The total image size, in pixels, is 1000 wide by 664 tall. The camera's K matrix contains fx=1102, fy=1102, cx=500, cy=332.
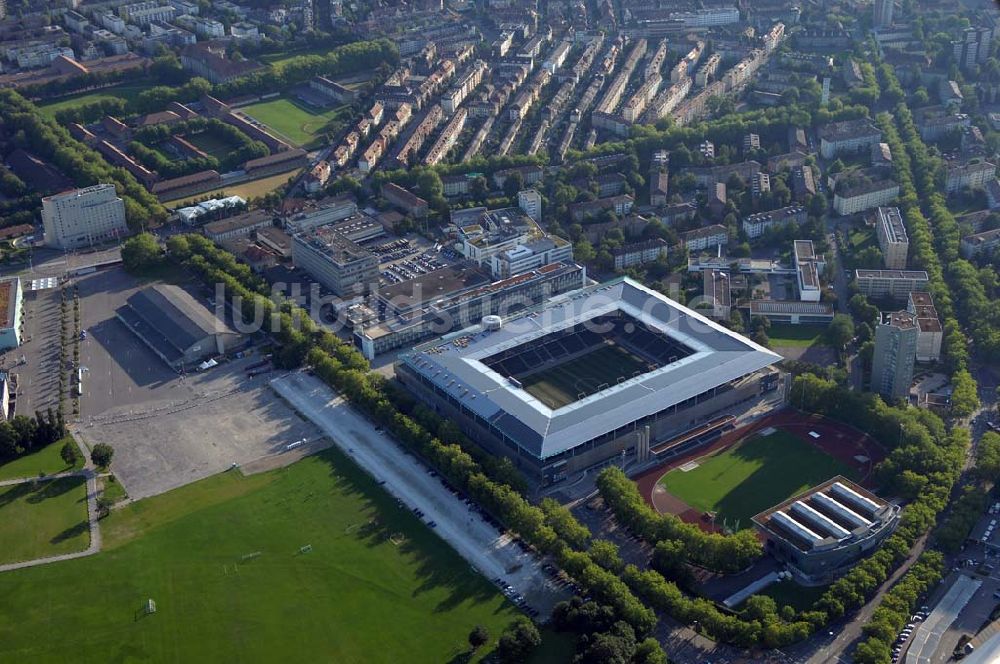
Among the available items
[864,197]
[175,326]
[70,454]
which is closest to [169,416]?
[70,454]

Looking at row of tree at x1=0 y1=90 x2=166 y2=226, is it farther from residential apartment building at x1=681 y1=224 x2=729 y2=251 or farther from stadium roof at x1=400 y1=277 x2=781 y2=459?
residential apartment building at x1=681 y1=224 x2=729 y2=251

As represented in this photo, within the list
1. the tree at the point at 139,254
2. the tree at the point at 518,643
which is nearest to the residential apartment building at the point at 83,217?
the tree at the point at 139,254

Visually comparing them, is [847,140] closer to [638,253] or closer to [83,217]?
[638,253]

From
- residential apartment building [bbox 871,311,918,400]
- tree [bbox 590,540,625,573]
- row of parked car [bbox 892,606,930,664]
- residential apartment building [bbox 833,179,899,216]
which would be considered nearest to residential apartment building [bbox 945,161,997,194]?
residential apartment building [bbox 833,179,899,216]

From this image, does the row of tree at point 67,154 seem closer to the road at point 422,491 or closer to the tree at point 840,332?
the road at point 422,491

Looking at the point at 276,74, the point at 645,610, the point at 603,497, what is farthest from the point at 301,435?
the point at 276,74

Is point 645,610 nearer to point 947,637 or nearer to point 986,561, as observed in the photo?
point 947,637
